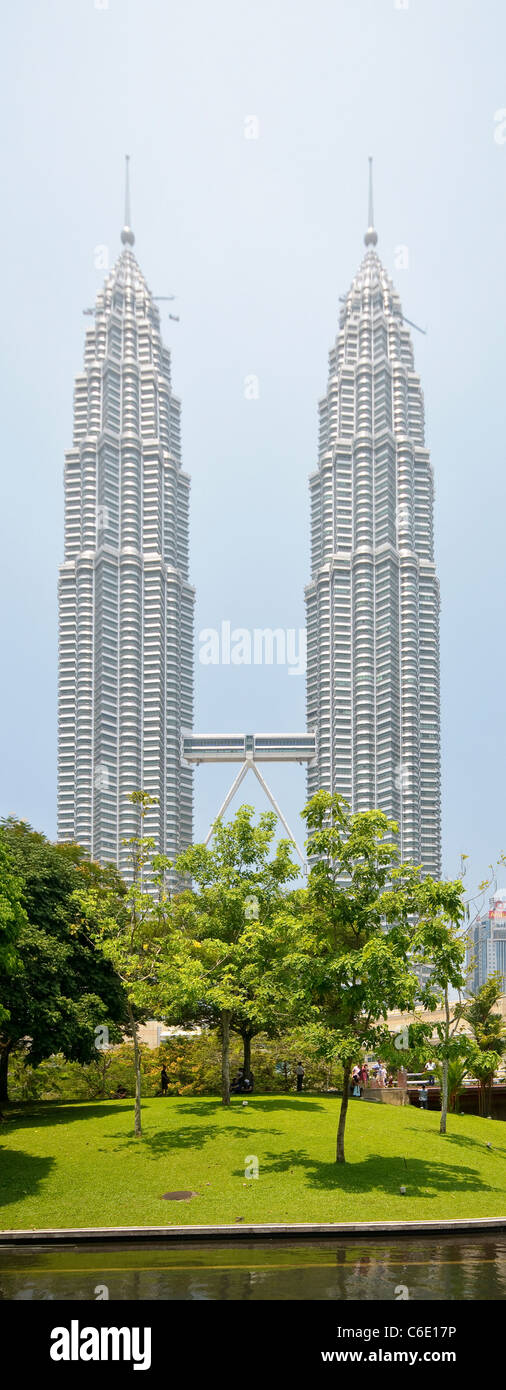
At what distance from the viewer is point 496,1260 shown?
1855 cm

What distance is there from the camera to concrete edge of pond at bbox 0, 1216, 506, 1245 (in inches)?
822

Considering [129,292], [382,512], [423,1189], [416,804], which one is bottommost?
[423,1189]

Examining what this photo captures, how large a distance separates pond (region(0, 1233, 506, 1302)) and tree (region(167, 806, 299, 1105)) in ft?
42.0

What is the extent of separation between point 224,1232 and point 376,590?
151572mm

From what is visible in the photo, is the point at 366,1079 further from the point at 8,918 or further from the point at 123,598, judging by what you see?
the point at 123,598

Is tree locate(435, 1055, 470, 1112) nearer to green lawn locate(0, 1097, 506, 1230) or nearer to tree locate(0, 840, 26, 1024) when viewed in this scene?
green lawn locate(0, 1097, 506, 1230)

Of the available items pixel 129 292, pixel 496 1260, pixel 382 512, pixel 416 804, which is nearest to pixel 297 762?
pixel 416 804

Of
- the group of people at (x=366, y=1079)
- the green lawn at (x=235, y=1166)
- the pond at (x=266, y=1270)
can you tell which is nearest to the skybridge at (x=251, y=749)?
the group of people at (x=366, y=1079)

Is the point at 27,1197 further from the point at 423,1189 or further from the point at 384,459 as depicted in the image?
the point at 384,459

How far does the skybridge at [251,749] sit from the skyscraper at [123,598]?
292 cm

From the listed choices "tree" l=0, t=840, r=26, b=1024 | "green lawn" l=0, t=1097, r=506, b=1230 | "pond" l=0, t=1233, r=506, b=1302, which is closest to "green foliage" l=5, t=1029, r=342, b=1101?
"green lawn" l=0, t=1097, r=506, b=1230

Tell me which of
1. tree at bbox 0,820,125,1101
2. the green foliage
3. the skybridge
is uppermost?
the skybridge

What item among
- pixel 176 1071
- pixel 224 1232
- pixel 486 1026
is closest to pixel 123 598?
pixel 176 1071
